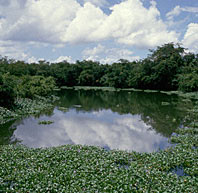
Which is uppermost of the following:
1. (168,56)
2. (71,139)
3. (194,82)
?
(168,56)

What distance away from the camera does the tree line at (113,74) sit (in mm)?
27414

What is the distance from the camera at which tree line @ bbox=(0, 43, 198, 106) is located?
27.4 meters

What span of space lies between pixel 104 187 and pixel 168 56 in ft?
145

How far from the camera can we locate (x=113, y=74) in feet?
186

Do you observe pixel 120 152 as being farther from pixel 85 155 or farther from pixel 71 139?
pixel 71 139

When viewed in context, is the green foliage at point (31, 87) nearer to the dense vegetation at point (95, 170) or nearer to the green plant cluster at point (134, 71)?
the green plant cluster at point (134, 71)

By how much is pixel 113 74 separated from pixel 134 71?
656 centimetres

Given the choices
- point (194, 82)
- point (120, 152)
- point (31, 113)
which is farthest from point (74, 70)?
point (120, 152)

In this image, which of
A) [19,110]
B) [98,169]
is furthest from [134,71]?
[98,169]

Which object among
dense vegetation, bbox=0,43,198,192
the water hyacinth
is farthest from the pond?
the water hyacinth

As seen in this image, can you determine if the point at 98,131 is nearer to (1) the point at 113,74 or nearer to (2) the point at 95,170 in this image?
(2) the point at 95,170

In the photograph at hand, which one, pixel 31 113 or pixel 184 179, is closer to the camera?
pixel 184 179

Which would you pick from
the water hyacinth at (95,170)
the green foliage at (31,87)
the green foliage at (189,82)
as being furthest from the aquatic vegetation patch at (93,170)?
the green foliage at (189,82)

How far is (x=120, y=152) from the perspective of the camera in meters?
9.96
